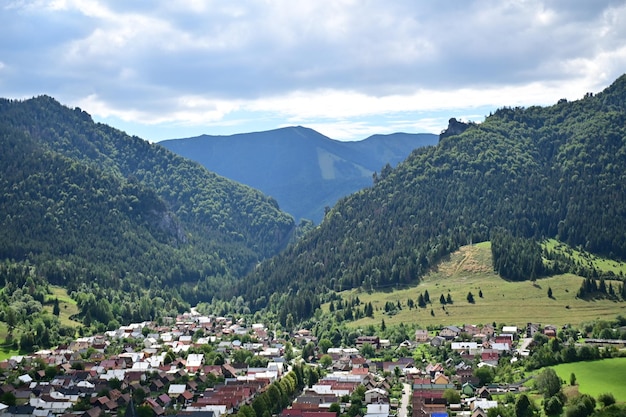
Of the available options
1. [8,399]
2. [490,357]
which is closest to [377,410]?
[490,357]

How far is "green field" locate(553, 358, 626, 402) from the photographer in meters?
111

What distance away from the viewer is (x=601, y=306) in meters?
181

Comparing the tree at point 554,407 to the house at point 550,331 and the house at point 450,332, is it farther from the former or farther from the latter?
the house at point 450,332

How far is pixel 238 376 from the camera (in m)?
139

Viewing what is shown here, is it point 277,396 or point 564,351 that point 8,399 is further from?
point 564,351

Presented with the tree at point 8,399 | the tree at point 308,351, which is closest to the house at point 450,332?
the tree at point 308,351

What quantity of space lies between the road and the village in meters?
0.15

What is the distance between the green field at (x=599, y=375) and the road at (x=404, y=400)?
20.1 metres

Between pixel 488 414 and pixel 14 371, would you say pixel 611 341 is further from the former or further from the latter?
pixel 14 371

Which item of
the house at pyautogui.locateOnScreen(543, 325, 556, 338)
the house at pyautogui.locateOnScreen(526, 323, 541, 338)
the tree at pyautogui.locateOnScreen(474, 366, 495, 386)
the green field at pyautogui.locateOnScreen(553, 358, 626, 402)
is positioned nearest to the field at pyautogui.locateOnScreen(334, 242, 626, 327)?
the house at pyautogui.locateOnScreen(526, 323, 541, 338)

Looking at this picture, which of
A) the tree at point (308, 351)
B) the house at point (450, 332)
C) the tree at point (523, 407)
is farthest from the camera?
the house at point (450, 332)

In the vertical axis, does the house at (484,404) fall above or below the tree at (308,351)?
above

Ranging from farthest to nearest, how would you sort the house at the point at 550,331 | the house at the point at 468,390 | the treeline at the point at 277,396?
the house at the point at 550,331
the house at the point at 468,390
the treeline at the point at 277,396

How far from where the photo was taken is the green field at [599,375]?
111 meters
